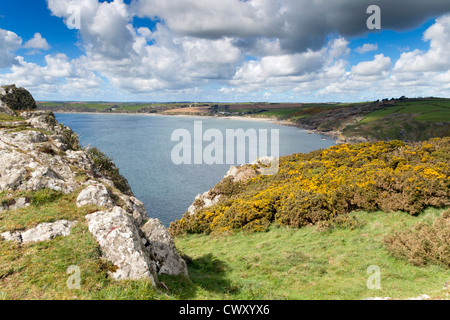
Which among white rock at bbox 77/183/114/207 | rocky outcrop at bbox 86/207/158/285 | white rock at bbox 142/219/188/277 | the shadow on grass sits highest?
white rock at bbox 77/183/114/207

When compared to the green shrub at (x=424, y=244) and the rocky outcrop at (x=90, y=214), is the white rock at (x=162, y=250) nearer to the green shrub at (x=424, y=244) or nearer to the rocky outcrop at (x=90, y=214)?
the rocky outcrop at (x=90, y=214)

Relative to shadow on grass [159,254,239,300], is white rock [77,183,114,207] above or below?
above

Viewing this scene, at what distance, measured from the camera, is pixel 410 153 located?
83.9 ft

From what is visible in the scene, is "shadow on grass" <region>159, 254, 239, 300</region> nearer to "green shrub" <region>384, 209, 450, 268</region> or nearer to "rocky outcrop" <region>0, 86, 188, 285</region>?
"rocky outcrop" <region>0, 86, 188, 285</region>

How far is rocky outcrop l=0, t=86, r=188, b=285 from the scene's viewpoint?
9.75 m

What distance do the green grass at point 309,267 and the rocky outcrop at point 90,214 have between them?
2.11 m

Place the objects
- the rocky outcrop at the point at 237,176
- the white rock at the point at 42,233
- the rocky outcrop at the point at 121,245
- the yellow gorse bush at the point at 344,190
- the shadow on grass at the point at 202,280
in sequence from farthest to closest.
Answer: the rocky outcrop at the point at 237,176
the yellow gorse bush at the point at 344,190
the shadow on grass at the point at 202,280
the white rock at the point at 42,233
the rocky outcrop at the point at 121,245

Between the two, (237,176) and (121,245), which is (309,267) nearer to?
(121,245)

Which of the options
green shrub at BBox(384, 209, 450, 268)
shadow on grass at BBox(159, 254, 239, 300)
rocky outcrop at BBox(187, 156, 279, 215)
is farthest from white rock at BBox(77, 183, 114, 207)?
rocky outcrop at BBox(187, 156, 279, 215)

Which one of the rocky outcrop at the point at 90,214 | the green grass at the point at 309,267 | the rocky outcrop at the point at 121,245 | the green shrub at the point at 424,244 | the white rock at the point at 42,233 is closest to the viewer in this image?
the rocky outcrop at the point at 121,245

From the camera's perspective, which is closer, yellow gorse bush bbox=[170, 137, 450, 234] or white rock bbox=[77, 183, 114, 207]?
white rock bbox=[77, 183, 114, 207]

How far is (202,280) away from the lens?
13.5 m

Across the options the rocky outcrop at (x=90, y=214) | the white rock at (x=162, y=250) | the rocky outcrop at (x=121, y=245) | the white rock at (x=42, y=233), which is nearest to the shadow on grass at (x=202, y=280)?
the white rock at (x=162, y=250)

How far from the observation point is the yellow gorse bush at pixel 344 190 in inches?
714
